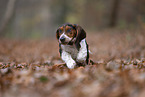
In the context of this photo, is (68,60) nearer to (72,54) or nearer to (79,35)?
(72,54)

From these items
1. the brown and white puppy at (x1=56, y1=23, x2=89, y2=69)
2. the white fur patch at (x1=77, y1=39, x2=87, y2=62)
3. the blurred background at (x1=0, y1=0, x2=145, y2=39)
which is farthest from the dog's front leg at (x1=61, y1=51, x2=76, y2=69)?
the blurred background at (x1=0, y1=0, x2=145, y2=39)

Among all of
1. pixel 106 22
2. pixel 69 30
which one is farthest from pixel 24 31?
pixel 69 30

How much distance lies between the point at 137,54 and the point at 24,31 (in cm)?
3743

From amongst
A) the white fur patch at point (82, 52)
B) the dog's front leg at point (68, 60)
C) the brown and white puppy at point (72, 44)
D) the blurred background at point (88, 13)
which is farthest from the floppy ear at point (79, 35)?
the blurred background at point (88, 13)

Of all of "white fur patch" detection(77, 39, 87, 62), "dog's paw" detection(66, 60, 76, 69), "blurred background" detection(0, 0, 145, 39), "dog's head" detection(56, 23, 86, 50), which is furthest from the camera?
"blurred background" detection(0, 0, 145, 39)

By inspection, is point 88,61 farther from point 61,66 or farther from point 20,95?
point 20,95

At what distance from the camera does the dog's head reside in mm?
3679

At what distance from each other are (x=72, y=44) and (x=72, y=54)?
0.32 m

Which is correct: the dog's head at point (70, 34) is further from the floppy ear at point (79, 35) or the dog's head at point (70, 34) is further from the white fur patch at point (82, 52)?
the white fur patch at point (82, 52)

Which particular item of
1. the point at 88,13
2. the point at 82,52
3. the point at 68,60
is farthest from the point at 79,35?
the point at 88,13

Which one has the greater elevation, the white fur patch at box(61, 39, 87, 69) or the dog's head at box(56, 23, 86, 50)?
the dog's head at box(56, 23, 86, 50)

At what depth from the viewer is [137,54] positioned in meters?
6.46

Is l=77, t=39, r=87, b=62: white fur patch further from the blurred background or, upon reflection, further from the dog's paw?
the blurred background

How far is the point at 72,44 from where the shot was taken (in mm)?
3816
